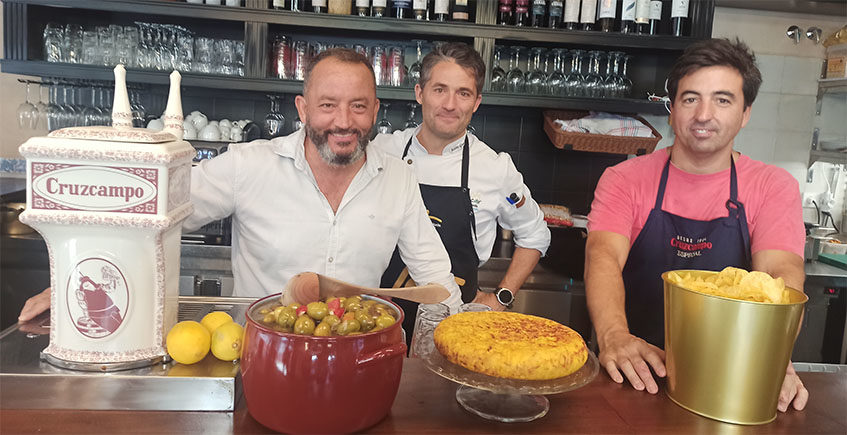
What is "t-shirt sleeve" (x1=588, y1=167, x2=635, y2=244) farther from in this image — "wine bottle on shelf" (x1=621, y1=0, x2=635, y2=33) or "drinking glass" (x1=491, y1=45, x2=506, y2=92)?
"wine bottle on shelf" (x1=621, y1=0, x2=635, y2=33)

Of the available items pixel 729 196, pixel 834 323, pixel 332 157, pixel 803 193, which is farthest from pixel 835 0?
pixel 332 157

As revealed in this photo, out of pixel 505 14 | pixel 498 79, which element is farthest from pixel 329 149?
pixel 505 14

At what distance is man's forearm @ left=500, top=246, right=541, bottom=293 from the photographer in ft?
8.49

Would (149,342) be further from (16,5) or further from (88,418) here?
(16,5)

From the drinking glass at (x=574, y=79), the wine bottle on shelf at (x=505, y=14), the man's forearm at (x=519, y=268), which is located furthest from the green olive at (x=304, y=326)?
the drinking glass at (x=574, y=79)

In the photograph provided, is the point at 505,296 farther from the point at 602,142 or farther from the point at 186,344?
the point at 186,344

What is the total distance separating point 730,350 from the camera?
37.2 inches

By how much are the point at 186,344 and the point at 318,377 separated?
29 centimetres

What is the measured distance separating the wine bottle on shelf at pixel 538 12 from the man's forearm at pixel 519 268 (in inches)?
48.6

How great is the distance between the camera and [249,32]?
300cm

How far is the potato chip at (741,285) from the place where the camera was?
93 cm

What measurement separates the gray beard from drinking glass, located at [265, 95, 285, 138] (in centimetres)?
154

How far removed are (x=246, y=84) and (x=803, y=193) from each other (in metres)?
3.26

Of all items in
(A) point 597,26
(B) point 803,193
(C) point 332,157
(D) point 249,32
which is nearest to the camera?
(C) point 332,157
